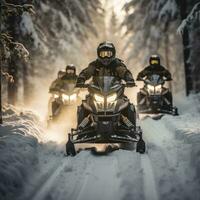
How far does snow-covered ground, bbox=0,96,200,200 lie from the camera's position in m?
5.69

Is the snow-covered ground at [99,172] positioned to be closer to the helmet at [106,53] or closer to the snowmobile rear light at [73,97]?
the helmet at [106,53]

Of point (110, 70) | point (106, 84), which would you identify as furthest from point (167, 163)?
point (110, 70)

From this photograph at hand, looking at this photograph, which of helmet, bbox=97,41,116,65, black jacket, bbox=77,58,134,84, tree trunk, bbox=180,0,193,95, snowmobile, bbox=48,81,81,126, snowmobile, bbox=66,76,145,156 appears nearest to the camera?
snowmobile, bbox=66,76,145,156

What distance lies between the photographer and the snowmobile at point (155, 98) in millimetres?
15836

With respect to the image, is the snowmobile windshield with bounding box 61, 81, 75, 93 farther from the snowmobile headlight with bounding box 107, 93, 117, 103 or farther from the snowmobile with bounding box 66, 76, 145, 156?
the snowmobile headlight with bounding box 107, 93, 117, 103

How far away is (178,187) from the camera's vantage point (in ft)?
19.0

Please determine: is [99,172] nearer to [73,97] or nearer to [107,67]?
[107,67]

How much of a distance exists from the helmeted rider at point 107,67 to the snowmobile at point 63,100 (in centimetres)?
464

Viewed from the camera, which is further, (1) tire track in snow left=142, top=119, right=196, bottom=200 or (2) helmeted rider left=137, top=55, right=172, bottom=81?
(2) helmeted rider left=137, top=55, right=172, bottom=81

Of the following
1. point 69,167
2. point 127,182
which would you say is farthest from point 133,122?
point 127,182

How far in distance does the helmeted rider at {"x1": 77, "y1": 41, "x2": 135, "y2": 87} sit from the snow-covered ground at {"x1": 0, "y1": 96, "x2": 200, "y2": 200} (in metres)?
1.74

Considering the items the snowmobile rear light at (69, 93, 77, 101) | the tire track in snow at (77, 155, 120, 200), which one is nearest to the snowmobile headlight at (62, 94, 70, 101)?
the snowmobile rear light at (69, 93, 77, 101)

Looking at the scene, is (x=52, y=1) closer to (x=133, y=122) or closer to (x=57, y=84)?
(x=57, y=84)

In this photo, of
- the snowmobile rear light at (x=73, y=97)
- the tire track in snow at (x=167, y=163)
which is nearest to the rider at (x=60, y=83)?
the snowmobile rear light at (x=73, y=97)
